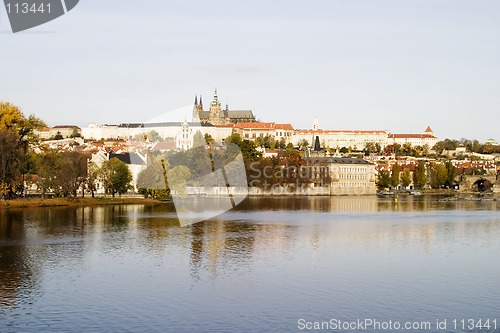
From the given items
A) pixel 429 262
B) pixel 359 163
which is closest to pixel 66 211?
pixel 429 262

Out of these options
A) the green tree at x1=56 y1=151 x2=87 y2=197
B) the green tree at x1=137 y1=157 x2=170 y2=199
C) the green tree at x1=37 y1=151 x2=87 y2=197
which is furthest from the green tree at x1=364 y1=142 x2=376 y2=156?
the green tree at x1=37 y1=151 x2=87 y2=197

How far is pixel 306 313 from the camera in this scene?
16281mm

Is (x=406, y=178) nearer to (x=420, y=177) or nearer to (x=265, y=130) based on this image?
(x=420, y=177)

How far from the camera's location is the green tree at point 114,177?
175 ft

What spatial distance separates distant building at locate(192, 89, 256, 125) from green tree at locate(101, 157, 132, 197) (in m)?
91.8

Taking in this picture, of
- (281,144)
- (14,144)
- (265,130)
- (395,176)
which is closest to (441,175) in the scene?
(395,176)

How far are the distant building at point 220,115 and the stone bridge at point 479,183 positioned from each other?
58500 millimetres

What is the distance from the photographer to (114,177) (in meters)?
53.1

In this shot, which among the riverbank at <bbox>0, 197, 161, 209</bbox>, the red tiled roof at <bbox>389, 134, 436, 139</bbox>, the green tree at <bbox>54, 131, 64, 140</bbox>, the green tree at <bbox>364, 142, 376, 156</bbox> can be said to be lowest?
the riverbank at <bbox>0, 197, 161, 209</bbox>

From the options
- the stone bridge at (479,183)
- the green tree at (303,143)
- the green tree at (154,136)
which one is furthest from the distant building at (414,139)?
the green tree at (154,136)

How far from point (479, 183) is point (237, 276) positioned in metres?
87.6

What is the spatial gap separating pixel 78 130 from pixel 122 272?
127 m

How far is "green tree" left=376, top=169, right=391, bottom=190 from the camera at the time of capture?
9375 centimetres

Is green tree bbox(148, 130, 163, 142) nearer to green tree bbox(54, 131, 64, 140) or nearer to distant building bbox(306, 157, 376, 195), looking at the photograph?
distant building bbox(306, 157, 376, 195)
